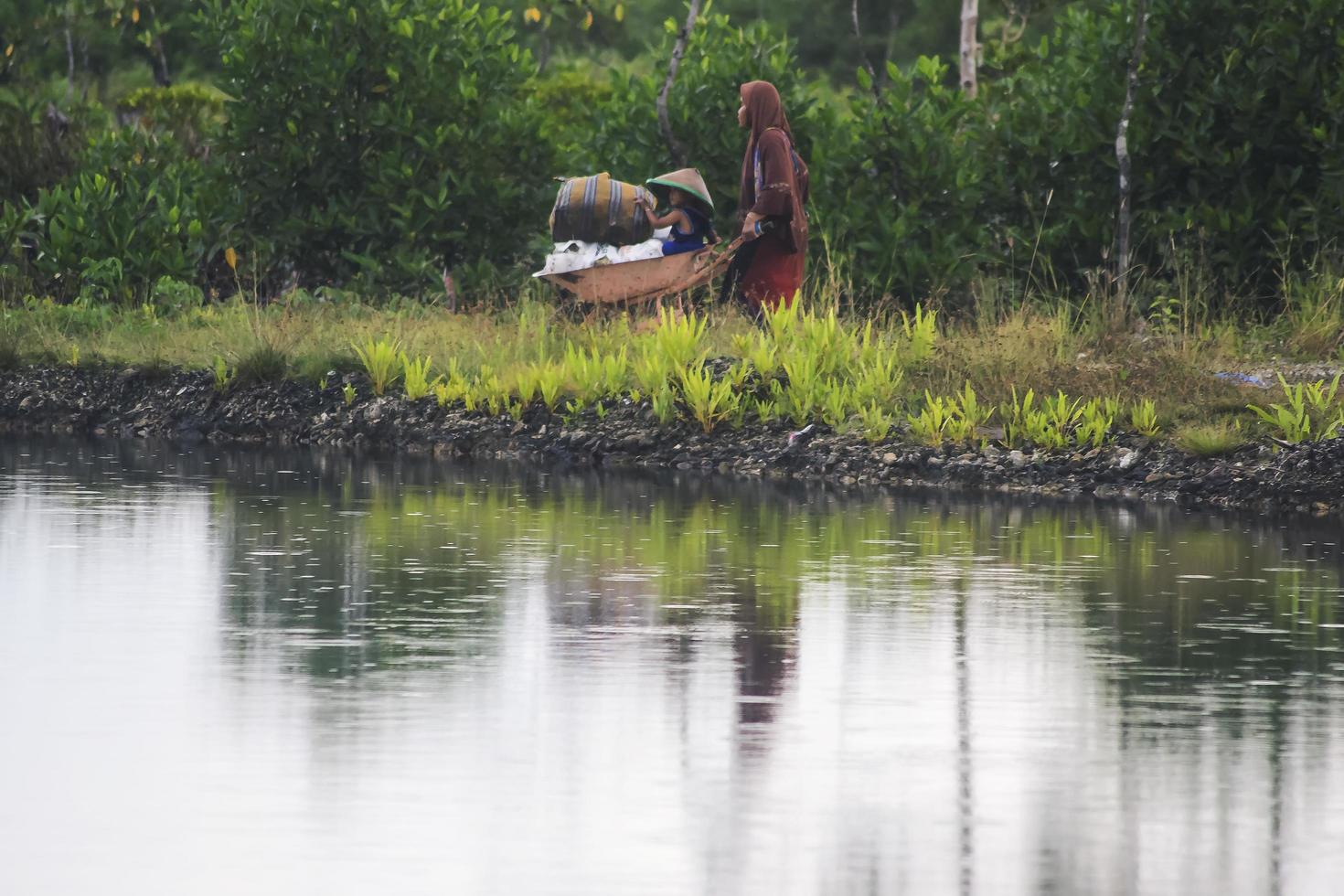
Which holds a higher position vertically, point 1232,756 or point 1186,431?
point 1186,431

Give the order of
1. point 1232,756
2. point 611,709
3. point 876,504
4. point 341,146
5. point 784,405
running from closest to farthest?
point 1232,756, point 611,709, point 876,504, point 784,405, point 341,146

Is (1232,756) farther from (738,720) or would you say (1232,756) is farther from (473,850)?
(473,850)

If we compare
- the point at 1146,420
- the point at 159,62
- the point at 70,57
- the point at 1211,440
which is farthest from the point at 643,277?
the point at 70,57

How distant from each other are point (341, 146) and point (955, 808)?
66.2 feet

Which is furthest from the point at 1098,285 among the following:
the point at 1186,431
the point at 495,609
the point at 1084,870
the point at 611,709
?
the point at 1084,870

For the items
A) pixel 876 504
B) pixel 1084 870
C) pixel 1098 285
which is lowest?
pixel 1084 870

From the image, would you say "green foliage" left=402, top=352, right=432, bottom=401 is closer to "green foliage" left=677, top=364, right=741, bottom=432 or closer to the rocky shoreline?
the rocky shoreline

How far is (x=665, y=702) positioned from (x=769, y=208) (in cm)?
1248

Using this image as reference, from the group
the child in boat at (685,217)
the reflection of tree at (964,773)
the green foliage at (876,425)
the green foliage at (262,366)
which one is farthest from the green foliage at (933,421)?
the reflection of tree at (964,773)

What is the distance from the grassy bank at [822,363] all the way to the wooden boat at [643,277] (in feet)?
0.96

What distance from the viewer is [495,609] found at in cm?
1227

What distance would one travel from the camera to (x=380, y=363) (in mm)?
22531

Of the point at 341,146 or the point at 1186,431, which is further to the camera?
the point at 341,146

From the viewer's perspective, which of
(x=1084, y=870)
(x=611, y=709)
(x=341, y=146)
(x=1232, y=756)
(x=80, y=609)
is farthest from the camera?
(x=341, y=146)
